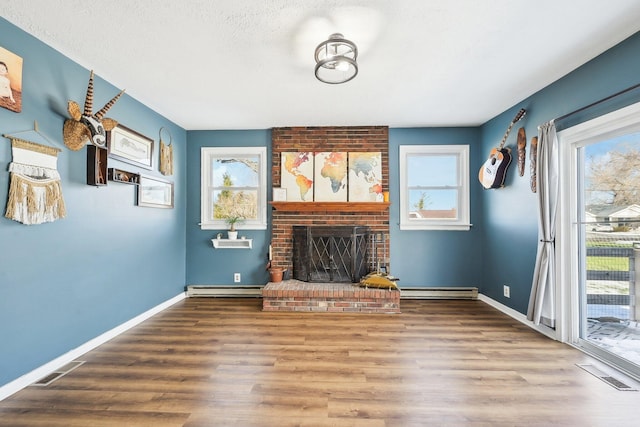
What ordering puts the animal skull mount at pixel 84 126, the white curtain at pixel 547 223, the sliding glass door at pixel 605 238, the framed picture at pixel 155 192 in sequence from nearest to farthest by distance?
the sliding glass door at pixel 605 238, the animal skull mount at pixel 84 126, the white curtain at pixel 547 223, the framed picture at pixel 155 192

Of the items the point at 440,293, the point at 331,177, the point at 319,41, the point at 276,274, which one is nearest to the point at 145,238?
the point at 276,274

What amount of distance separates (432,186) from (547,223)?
1627mm

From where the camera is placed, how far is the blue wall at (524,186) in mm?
2154

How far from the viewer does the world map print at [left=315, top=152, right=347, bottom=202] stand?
4074 mm

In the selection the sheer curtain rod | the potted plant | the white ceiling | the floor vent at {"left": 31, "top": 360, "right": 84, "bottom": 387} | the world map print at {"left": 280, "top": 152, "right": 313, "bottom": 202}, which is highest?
the white ceiling

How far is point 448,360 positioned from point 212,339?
81.7 inches

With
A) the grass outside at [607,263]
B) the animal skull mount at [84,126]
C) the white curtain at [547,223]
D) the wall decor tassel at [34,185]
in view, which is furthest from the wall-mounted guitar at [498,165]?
the wall decor tassel at [34,185]

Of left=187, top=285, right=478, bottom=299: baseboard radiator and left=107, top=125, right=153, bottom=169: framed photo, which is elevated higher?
left=107, top=125, right=153, bottom=169: framed photo

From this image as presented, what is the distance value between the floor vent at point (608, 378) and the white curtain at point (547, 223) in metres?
0.50

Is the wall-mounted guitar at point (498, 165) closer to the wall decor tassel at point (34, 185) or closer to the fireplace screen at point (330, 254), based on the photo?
the fireplace screen at point (330, 254)

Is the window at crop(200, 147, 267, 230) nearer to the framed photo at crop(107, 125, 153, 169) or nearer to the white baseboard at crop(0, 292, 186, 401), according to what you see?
the framed photo at crop(107, 125, 153, 169)

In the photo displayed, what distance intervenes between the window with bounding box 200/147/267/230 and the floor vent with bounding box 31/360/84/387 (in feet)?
7.20

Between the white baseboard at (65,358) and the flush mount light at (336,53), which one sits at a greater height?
the flush mount light at (336,53)

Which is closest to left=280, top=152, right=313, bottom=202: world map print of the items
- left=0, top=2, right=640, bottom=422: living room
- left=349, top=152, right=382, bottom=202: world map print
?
left=0, top=2, right=640, bottom=422: living room
